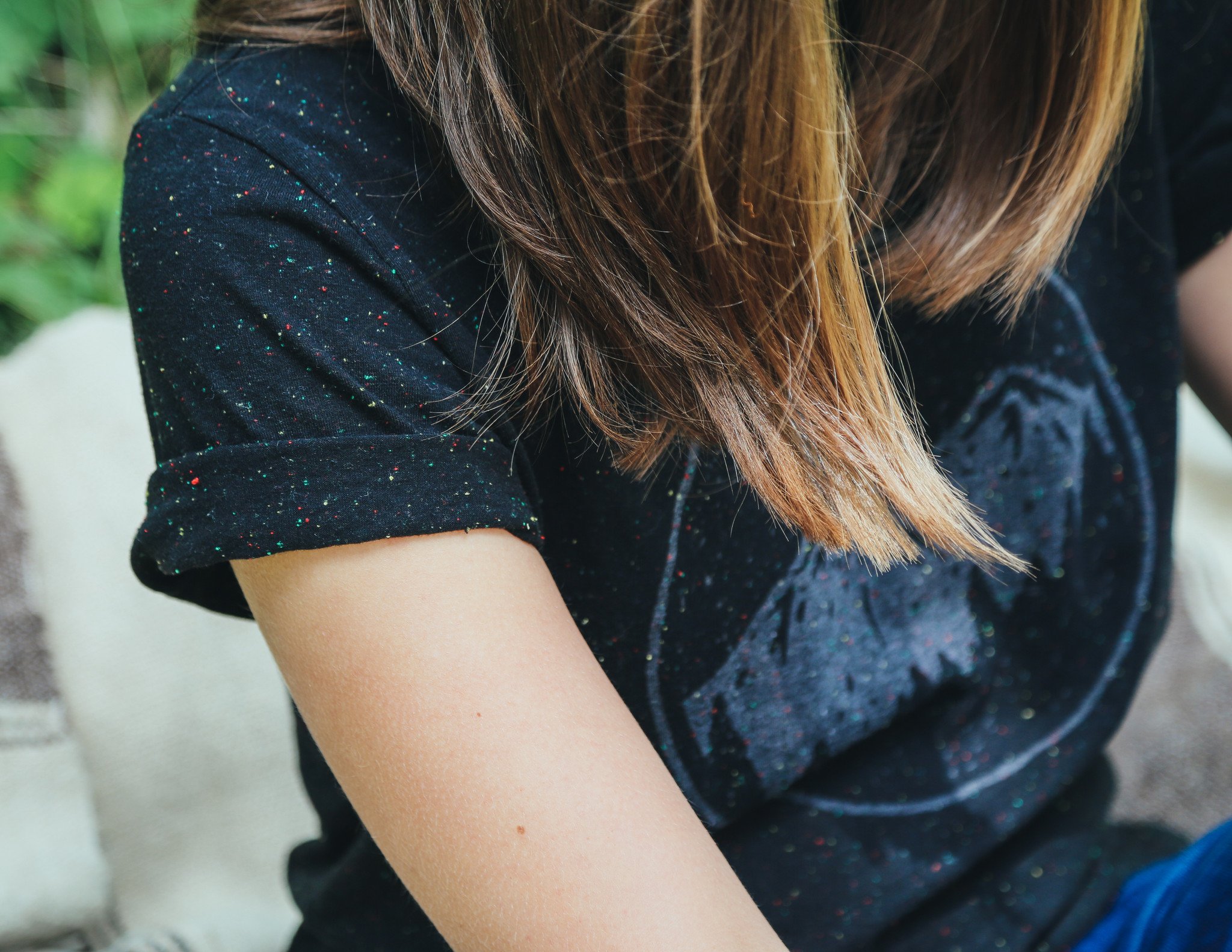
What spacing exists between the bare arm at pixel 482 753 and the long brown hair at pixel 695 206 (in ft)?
0.33

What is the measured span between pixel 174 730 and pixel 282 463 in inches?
22.9

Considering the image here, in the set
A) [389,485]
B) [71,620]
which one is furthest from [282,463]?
[71,620]

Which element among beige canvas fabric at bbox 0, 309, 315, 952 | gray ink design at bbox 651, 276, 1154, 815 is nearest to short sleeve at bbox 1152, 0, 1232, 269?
gray ink design at bbox 651, 276, 1154, 815

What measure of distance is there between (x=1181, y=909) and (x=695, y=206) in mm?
505

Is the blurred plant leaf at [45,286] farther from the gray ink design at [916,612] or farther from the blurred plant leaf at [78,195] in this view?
the gray ink design at [916,612]

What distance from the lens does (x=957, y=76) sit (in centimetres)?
54

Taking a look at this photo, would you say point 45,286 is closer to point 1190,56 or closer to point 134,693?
point 134,693

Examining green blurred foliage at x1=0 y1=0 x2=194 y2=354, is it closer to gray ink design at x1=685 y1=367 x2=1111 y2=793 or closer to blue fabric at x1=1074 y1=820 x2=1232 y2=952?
gray ink design at x1=685 y1=367 x2=1111 y2=793

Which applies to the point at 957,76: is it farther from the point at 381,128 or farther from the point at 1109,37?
the point at 381,128

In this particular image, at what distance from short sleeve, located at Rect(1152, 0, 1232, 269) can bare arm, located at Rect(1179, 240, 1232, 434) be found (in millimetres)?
21

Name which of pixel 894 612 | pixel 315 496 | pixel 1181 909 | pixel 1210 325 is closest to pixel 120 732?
pixel 315 496

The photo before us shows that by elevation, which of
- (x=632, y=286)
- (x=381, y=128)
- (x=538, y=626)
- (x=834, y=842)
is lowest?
(x=834, y=842)

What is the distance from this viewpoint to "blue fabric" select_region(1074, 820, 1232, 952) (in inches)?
19.9

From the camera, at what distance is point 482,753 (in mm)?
378
